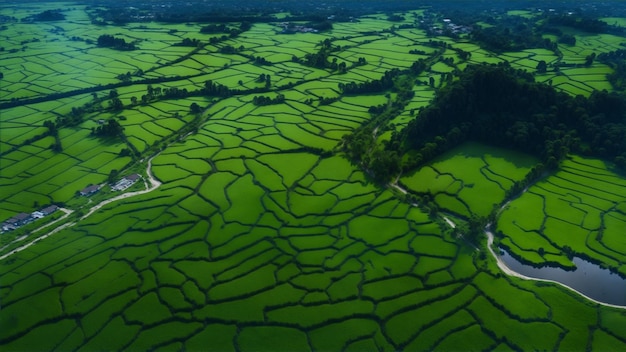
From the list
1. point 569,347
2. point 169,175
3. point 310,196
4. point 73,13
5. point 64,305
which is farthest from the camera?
point 73,13

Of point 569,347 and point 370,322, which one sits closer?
point 569,347

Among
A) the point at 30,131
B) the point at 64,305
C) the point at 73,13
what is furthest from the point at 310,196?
the point at 73,13

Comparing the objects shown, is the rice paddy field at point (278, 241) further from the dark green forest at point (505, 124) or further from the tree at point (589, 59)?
the tree at point (589, 59)

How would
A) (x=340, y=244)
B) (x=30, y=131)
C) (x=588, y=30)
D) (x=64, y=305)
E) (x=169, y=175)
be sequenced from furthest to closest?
(x=588, y=30) → (x=30, y=131) → (x=169, y=175) → (x=340, y=244) → (x=64, y=305)

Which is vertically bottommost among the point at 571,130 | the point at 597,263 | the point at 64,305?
the point at 64,305

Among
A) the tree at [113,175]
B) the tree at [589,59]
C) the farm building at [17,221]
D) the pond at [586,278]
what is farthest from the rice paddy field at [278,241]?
the tree at [589,59]

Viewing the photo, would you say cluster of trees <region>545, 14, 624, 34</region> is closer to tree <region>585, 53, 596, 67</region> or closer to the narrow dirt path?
tree <region>585, 53, 596, 67</region>

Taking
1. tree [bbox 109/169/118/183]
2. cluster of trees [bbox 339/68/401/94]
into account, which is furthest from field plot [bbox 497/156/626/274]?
tree [bbox 109/169/118/183]

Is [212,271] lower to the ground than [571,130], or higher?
lower

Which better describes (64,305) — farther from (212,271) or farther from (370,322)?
(370,322)
